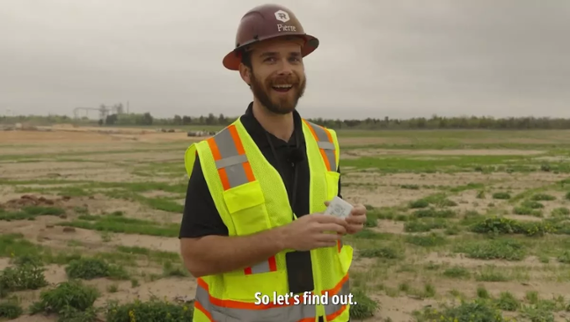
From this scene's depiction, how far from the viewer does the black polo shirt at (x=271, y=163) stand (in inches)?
88.9

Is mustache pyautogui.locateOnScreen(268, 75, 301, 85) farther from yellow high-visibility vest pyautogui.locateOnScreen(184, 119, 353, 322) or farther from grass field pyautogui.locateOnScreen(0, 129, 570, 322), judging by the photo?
grass field pyautogui.locateOnScreen(0, 129, 570, 322)

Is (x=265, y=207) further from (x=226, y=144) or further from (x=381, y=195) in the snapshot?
(x=381, y=195)

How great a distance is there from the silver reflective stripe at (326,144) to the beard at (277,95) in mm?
347

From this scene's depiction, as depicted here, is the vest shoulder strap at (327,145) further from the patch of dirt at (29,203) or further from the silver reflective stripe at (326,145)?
the patch of dirt at (29,203)

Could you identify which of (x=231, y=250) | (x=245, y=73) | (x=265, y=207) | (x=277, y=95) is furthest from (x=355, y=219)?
(x=245, y=73)

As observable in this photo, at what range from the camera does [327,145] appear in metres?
2.68

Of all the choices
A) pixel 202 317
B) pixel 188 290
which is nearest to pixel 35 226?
pixel 188 290

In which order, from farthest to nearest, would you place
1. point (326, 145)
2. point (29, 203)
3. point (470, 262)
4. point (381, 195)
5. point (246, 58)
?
point (381, 195) → point (29, 203) → point (470, 262) → point (326, 145) → point (246, 58)

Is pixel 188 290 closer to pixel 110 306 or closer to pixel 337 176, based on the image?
pixel 110 306

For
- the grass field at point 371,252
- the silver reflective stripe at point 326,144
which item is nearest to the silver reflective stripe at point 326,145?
the silver reflective stripe at point 326,144

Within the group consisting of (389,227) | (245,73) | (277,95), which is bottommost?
(389,227)

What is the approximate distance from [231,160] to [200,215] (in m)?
0.29

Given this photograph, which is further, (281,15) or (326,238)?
(281,15)

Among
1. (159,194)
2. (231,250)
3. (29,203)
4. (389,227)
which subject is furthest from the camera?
(159,194)
